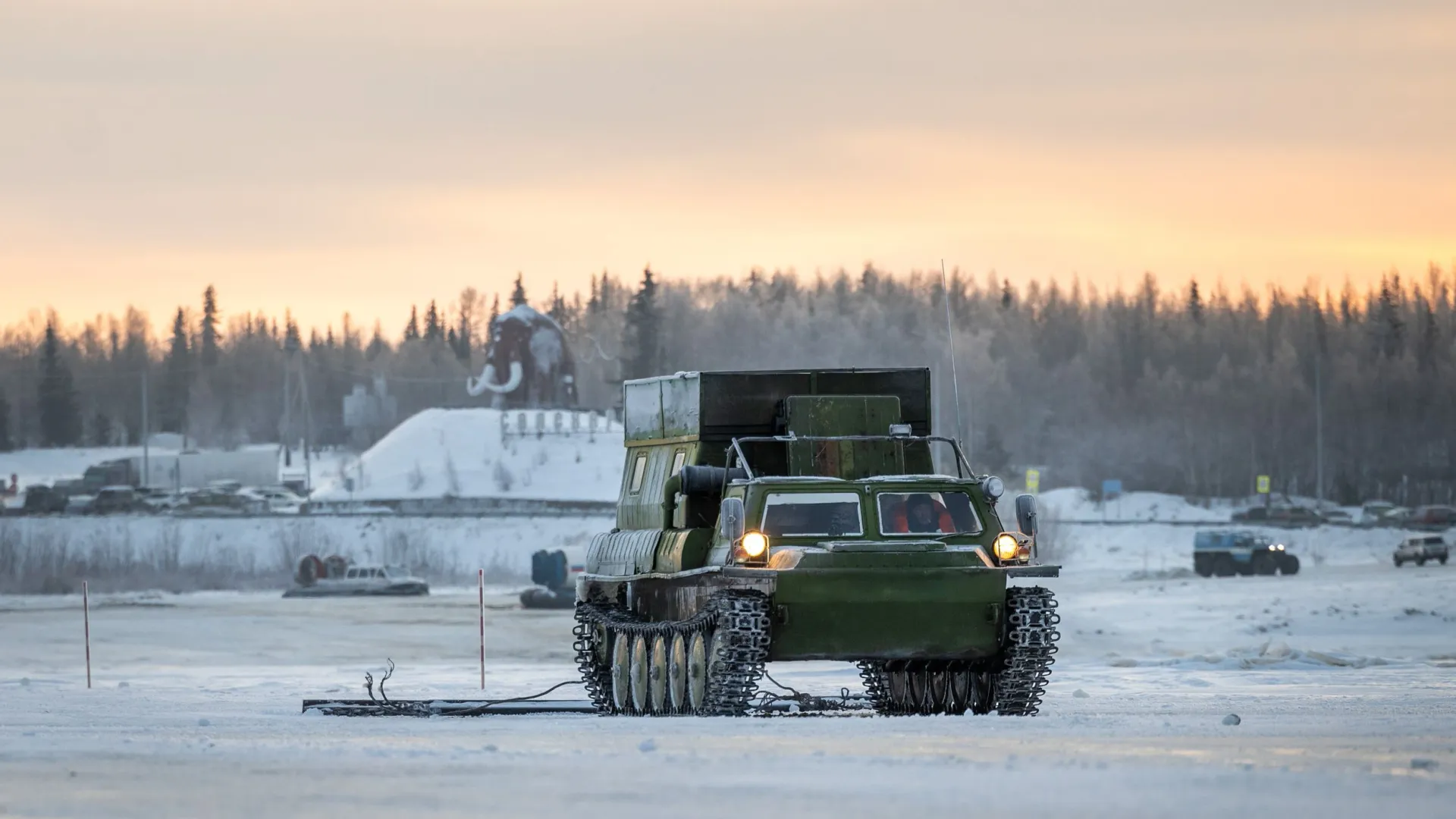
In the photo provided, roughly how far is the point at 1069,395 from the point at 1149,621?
11286 cm

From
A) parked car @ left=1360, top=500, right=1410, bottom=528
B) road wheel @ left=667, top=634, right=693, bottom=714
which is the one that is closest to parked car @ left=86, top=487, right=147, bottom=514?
parked car @ left=1360, top=500, right=1410, bottom=528

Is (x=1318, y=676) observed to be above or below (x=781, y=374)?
below

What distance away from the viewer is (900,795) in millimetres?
10875

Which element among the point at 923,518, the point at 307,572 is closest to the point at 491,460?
the point at 307,572

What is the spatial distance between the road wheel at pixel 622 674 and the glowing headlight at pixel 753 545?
3.50m

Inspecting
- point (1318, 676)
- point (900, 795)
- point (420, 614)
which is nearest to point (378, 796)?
point (900, 795)

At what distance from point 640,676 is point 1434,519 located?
87026 millimetres

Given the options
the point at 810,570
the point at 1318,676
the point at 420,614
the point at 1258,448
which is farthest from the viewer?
the point at 1258,448

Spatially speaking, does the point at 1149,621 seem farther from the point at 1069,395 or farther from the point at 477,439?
the point at 1069,395

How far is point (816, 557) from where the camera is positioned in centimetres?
1909

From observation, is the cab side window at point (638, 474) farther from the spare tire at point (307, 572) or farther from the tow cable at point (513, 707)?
the spare tire at point (307, 572)

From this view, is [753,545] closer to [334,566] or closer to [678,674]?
[678,674]

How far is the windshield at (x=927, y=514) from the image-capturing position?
65.2 ft

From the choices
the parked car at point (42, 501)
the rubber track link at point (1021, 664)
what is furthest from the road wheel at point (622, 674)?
the parked car at point (42, 501)
